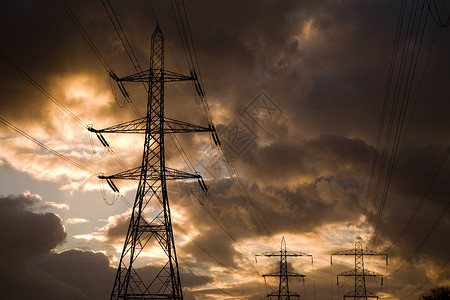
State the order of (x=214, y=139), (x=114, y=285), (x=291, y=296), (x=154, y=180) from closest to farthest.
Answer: (x=114, y=285) < (x=154, y=180) < (x=214, y=139) < (x=291, y=296)

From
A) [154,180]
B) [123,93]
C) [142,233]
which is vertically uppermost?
[123,93]

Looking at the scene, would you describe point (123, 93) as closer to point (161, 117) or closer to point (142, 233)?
point (161, 117)

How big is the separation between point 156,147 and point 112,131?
12.4 feet

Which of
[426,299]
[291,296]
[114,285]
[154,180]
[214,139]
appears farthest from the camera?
[426,299]

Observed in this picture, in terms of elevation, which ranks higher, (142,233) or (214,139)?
(214,139)

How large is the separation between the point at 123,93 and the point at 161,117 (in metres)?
4.44

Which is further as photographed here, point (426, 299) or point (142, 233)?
point (426, 299)

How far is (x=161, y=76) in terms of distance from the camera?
43.9 m

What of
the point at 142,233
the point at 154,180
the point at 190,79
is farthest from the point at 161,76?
the point at 142,233

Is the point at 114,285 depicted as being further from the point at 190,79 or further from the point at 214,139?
the point at 190,79

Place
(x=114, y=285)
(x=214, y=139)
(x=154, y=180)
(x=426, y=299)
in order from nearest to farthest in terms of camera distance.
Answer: (x=114, y=285)
(x=154, y=180)
(x=214, y=139)
(x=426, y=299)

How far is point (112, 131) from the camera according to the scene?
39.8 meters

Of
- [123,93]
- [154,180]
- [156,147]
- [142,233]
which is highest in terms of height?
[123,93]

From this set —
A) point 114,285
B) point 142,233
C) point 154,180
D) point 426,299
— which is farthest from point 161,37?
point 426,299
